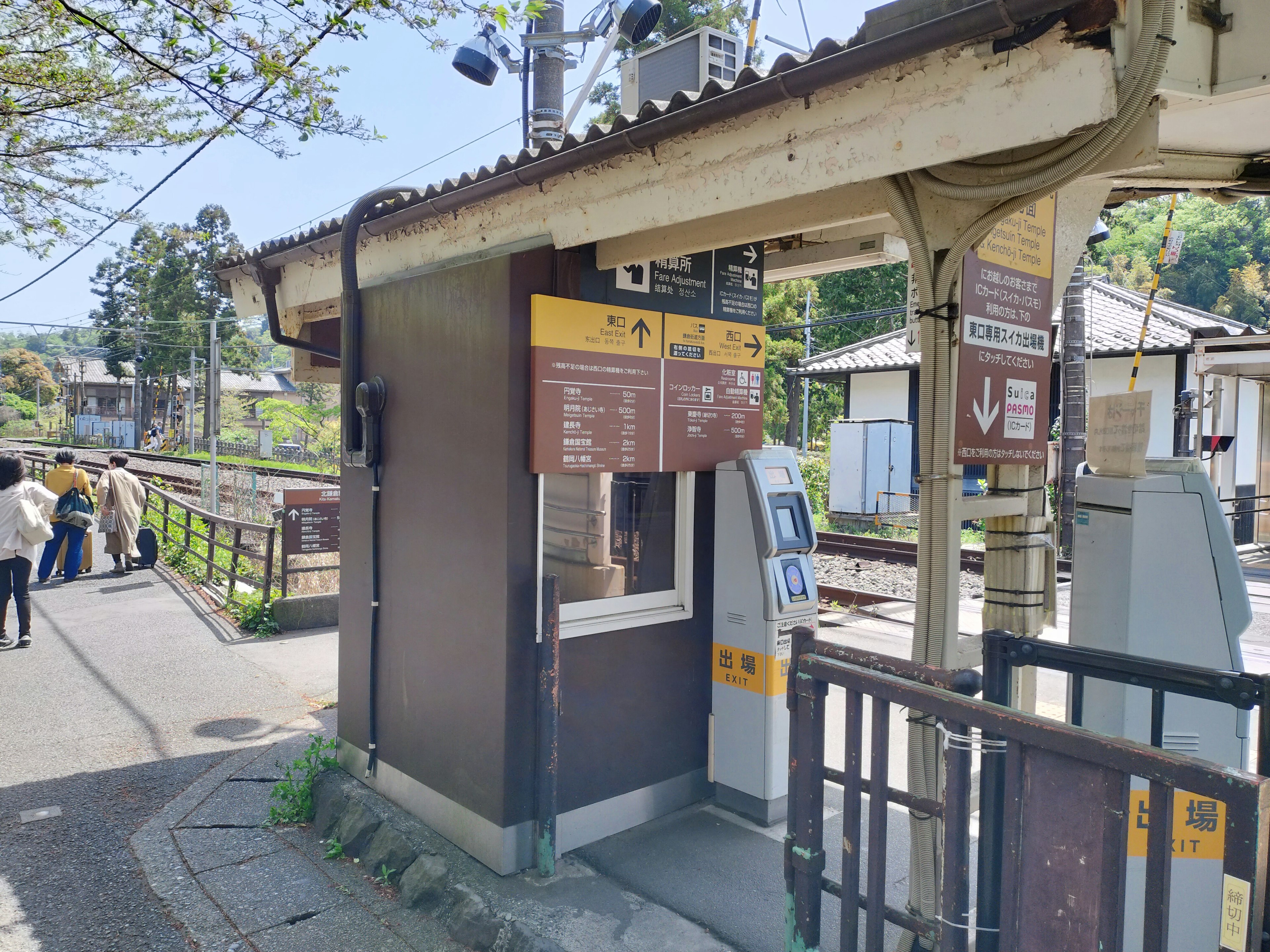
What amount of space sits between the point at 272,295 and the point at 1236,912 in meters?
6.08

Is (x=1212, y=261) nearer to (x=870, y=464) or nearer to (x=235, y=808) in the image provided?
(x=870, y=464)

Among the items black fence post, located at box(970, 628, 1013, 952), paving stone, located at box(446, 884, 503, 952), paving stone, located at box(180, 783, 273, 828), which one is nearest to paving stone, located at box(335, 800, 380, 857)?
paving stone, located at box(180, 783, 273, 828)

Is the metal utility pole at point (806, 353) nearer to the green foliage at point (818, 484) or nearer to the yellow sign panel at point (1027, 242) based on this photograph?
the green foliage at point (818, 484)

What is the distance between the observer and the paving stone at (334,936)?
3.49m

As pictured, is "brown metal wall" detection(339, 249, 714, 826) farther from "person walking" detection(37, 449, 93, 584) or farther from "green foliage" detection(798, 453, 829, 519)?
"green foliage" detection(798, 453, 829, 519)

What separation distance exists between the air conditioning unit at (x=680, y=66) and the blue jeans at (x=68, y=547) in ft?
29.8

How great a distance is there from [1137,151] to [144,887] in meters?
4.81

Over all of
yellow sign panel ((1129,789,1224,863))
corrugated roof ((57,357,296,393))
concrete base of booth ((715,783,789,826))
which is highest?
corrugated roof ((57,357,296,393))

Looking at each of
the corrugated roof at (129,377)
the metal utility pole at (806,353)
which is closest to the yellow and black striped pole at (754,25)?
the metal utility pole at (806,353)

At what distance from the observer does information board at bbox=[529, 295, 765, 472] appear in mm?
3795

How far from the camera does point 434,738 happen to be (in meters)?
4.21

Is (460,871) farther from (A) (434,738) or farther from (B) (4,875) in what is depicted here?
(B) (4,875)

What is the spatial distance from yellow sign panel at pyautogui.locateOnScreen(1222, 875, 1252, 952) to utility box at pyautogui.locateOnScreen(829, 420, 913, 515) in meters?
16.8

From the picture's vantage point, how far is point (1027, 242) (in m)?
3.36
